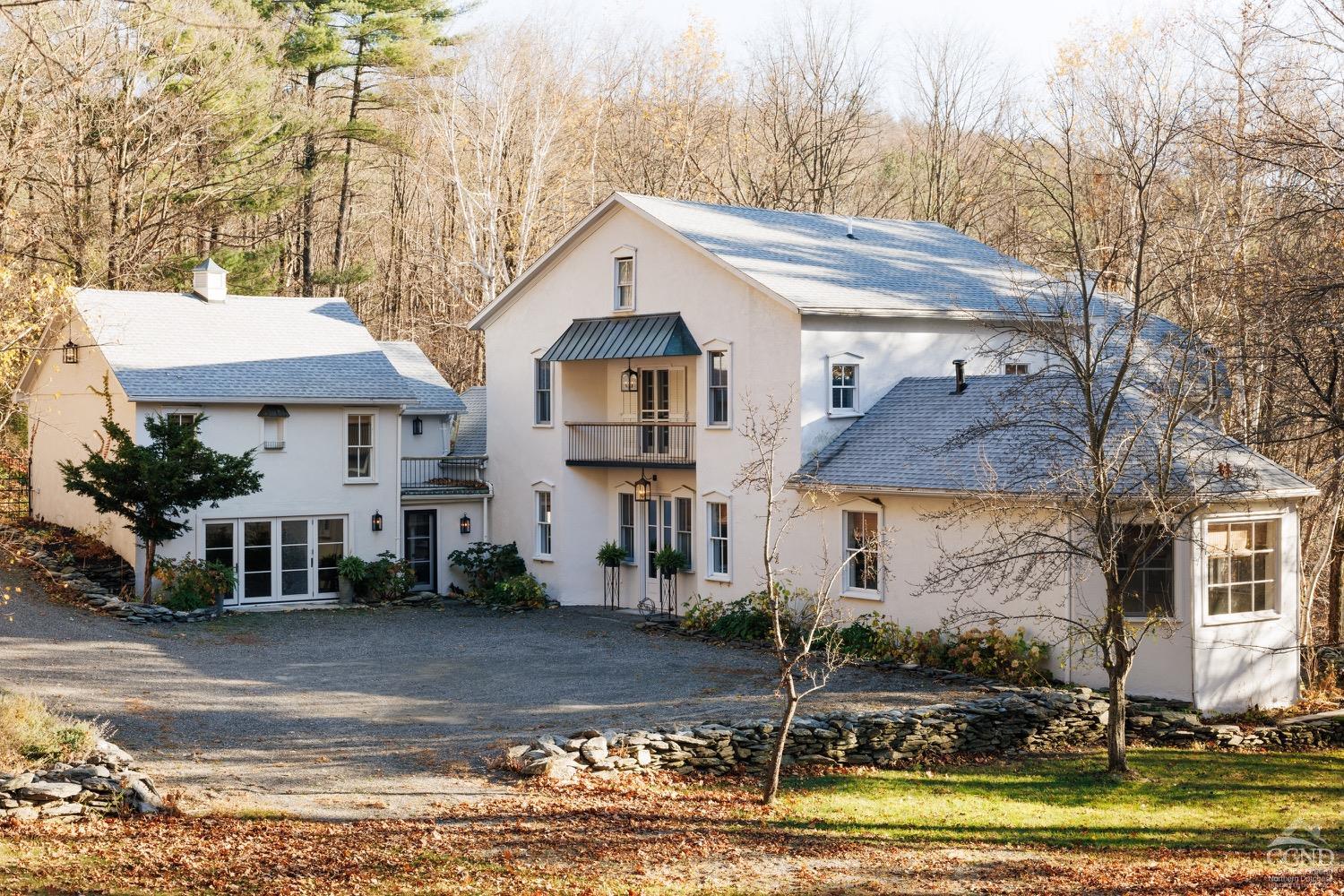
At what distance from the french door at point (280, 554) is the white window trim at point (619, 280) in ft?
28.3

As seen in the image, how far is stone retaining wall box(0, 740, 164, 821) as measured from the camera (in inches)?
474

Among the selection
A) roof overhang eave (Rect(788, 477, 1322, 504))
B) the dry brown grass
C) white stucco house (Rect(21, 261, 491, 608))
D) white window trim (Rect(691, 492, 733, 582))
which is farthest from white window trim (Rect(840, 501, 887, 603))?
the dry brown grass

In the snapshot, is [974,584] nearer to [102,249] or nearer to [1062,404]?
[1062,404]

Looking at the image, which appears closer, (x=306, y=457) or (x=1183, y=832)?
(x=1183, y=832)

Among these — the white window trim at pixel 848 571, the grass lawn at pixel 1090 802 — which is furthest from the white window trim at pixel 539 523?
the grass lawn at pixel 1090 802

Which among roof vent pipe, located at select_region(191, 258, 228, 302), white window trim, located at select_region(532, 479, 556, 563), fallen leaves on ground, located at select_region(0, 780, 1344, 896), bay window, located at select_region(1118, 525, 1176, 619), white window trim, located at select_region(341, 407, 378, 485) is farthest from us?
roof vent pipe, located at select_region(191, 258, 228, 302)

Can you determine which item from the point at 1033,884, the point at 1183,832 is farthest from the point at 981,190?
the point at 1033,884

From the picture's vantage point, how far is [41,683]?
759 inches

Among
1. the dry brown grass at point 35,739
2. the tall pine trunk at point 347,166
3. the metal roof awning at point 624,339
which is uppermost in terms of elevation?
the tall pine trunk at point 347,166

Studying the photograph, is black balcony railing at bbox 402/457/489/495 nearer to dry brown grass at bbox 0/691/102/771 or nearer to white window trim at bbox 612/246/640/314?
white window trim at bbox 612/246/640/314

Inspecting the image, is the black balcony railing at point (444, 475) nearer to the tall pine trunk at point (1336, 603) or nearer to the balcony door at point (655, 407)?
the balcony door at point (655, 407)

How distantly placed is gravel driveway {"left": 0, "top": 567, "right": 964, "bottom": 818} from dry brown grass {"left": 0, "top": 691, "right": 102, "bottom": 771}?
0.97 meters

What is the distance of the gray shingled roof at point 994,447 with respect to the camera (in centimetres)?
1855

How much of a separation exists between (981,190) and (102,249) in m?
28.6
